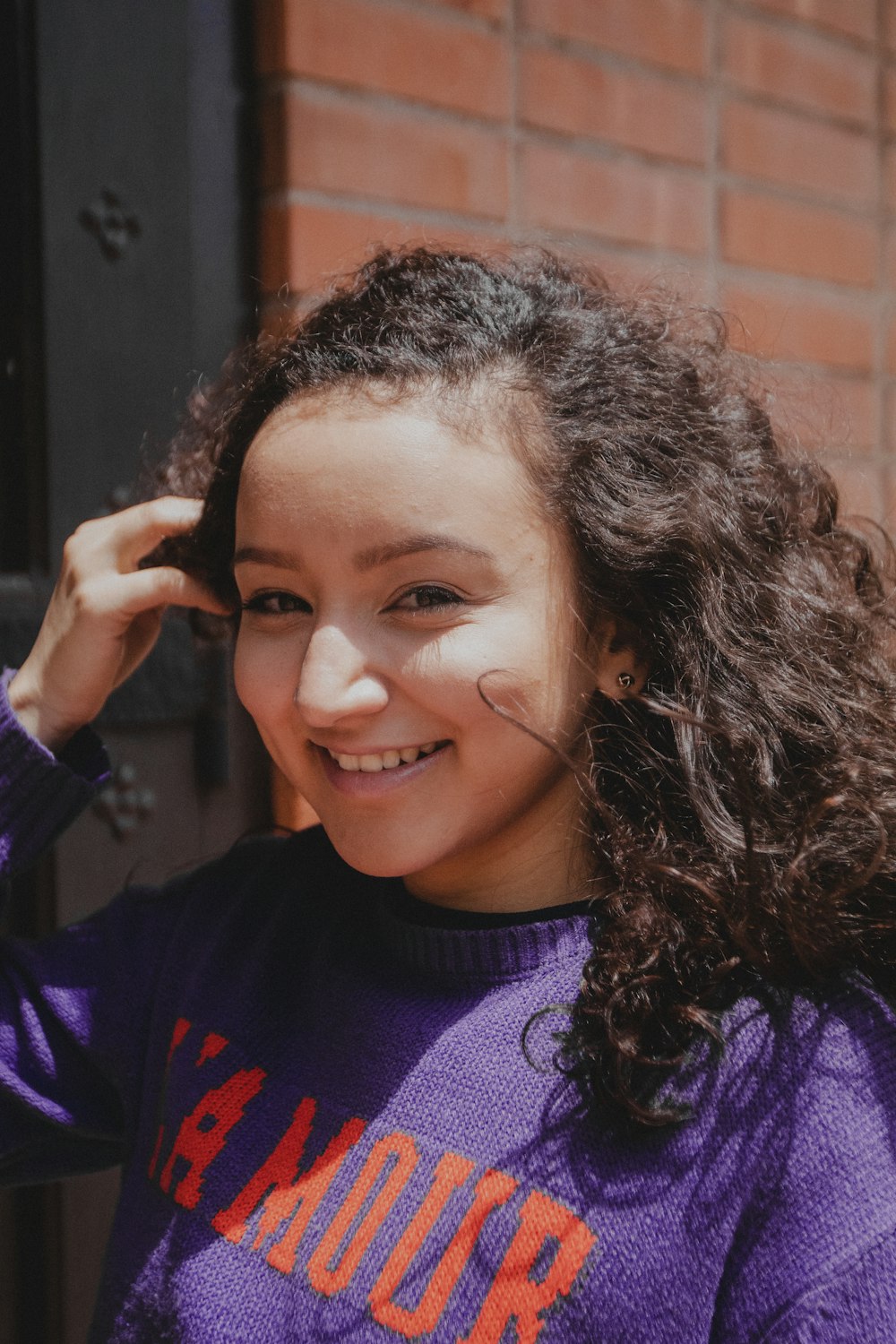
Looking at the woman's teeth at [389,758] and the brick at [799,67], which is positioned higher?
the brick at [799,67]

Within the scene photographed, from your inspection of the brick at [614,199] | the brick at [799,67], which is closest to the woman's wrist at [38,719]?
the brick at [614,199]

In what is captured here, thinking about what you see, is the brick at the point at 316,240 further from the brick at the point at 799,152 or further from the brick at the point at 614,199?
the brick at the point at 799,152

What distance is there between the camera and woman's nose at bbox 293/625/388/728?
1.03 metres

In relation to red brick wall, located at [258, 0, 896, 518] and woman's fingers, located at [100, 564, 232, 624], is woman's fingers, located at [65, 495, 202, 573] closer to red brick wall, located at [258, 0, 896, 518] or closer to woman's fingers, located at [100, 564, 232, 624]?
woman's fingers, located at [100, 564, 232, 624]

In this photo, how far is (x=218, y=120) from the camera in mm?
1620

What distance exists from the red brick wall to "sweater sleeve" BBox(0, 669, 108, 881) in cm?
64

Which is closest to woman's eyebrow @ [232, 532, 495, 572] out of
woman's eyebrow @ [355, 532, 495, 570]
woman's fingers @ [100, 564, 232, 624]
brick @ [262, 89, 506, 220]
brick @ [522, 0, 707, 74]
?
woman's eyebrow @ [355, 532, 495, 570]

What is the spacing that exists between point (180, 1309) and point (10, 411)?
→ 1.01 meters

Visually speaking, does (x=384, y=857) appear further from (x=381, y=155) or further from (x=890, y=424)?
(x=890, y=424)

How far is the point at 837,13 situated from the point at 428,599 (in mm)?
1527

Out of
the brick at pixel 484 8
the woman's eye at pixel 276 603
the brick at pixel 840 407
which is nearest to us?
the woman's eye at pixel 276 603

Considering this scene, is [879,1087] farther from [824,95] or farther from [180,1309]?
[824,95]

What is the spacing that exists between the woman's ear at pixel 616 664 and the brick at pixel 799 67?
121 cm

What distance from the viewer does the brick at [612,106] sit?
5.81ft
